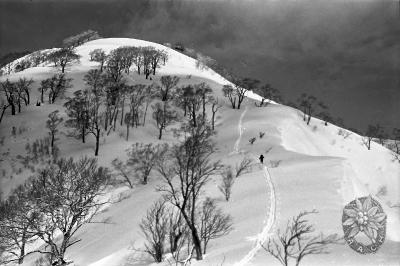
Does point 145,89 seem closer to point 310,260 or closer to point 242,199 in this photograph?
point 242,199

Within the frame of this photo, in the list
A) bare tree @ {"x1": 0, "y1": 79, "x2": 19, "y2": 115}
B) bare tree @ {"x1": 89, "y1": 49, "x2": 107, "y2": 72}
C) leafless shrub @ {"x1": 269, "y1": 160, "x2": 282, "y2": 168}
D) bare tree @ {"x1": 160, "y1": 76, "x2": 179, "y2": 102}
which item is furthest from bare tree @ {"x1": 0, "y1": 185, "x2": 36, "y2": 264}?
bare tree @ {"x1": 89, "y1": 49, "x2": 107, "y2": 72}

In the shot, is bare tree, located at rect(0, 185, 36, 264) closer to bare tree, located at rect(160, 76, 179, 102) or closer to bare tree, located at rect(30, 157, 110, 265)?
bare tree, located at rect(30, 157, 110, 265)

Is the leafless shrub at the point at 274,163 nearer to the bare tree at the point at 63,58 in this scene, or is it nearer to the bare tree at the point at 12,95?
the bare tree at the point at 12,95

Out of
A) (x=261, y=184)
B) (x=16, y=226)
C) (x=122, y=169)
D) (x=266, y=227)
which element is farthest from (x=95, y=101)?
(x=266, y=227)

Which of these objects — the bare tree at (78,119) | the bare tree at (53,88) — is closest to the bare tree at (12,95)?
the bare tree at (53,88)

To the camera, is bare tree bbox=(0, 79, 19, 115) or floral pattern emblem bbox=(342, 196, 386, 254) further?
bare tree bbox=(0, 79, 19, 115)

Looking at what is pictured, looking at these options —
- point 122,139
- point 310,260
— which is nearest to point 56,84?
point 122,139
